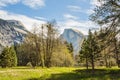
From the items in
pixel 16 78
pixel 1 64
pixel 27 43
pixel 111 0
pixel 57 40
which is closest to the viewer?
pixel 16 78

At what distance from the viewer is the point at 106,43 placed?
1296 inches

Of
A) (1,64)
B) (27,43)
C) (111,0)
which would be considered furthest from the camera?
(1,64)

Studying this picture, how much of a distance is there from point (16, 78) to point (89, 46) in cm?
5175

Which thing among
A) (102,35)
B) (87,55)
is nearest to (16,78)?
(102,35)

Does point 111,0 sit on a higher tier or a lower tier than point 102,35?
higher

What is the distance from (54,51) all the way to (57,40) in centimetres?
481

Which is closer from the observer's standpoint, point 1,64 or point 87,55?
point 87,55

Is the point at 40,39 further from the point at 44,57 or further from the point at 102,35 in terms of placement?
the point at 102,35

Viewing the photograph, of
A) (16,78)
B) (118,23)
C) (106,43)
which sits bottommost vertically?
(16,78)

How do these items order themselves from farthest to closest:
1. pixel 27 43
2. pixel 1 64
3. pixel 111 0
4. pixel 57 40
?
1. pixel 1 64
2. pixel 27 43
3. pixel 57 40
4. pixel 111 0

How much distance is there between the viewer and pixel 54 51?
8244cm

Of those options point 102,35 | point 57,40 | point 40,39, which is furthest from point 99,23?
point 40,39

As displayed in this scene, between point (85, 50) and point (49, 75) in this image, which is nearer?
point (49, 75)

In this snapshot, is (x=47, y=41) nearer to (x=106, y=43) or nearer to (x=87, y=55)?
(x=87, y=55)
